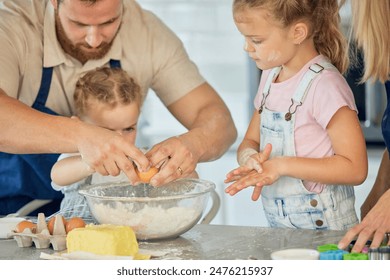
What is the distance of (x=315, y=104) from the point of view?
81.4 inches

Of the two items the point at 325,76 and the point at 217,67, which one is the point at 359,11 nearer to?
the point at 325,76

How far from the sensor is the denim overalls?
2.11m

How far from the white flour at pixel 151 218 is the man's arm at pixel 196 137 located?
0.09m

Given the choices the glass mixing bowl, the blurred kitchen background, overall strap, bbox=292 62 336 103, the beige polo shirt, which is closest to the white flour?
the glass mixing bowl

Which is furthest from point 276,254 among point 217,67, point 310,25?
point 217,67

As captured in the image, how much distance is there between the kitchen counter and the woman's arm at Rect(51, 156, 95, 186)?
0.37 meters

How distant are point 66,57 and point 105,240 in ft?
2.87

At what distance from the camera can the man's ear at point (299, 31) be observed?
2.08 metres

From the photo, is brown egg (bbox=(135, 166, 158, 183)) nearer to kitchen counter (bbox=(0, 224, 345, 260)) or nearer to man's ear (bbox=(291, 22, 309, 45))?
kitchen counter (bbox=(0, 224, 345, 260))

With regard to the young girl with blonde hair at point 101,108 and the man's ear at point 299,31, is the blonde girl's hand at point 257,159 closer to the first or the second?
the man's ear at point 299,31

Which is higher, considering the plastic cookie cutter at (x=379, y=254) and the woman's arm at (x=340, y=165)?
the woman's arm at (x=340, y=165)

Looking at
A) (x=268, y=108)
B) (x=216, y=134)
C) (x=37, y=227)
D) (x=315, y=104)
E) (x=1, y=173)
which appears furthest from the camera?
(x=1, y=173)

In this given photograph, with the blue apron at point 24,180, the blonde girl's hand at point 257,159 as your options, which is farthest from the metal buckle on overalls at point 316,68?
the blue apron at point 24,180

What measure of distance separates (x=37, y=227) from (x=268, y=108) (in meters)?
0.68
